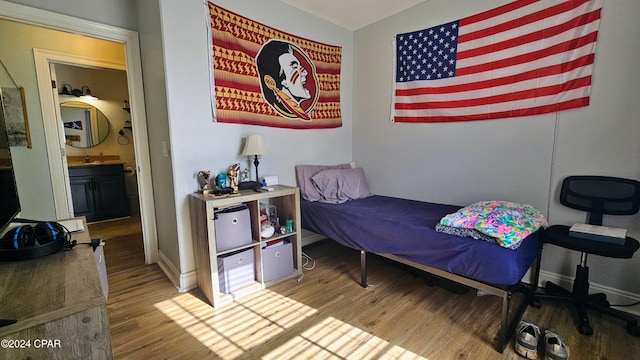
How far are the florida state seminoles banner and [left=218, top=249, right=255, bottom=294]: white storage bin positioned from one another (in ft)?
3.82

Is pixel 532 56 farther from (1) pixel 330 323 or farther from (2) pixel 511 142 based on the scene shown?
(1) pixel 330 323

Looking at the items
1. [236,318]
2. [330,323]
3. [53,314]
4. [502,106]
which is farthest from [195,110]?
[502,106]

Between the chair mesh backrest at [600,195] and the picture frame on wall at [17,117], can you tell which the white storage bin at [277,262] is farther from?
the picture frame on wall at [17,117]

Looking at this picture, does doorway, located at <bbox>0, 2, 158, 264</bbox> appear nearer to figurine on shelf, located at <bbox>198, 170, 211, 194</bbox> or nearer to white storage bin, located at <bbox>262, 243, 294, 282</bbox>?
figurine on shelf, located at <bbox>198, 170, 211, 194</bbox>

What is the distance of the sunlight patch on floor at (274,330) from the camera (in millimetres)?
1557

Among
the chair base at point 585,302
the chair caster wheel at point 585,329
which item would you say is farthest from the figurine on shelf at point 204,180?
the chair caster wheel at point 585,329

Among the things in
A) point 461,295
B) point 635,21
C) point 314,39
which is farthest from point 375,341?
point 314,39

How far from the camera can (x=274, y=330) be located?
175 cm

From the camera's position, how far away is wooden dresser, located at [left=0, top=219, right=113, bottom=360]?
2.23 feet

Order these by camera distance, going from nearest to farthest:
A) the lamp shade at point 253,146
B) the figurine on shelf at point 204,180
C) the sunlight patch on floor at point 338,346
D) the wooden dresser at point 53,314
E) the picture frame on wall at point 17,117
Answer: the wooden dresser at point 53,314, the sunlight patch on floor at point 338,346, the figurine on shelf at point 204,180, the lamp shade at point 253,146, the picture frame on wall at point 17,117

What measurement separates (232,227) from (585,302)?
2497 millimetres

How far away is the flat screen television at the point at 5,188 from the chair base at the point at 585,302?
307 cm

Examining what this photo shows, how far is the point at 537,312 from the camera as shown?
189 cm

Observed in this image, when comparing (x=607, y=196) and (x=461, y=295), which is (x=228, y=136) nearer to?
(x=461, y=295)
